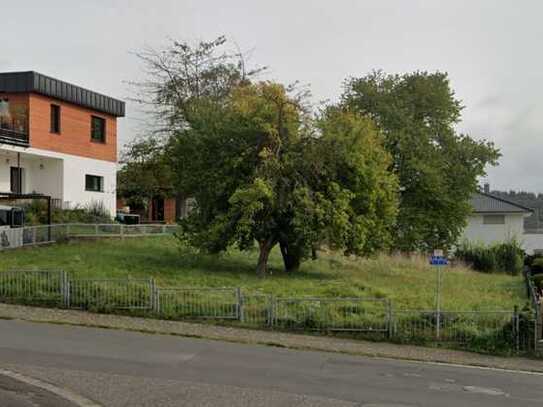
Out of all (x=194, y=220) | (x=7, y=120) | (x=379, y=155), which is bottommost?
(x=194, y=220)

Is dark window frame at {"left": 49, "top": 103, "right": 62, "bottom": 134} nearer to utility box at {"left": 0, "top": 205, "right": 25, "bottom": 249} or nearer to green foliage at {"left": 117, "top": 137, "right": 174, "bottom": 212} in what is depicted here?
green foliage at {"left": 117, "top": 137, "right": 174, "bottom": 212}

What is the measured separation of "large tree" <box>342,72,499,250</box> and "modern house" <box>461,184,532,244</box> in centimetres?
1816

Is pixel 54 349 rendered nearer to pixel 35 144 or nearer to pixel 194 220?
pixel 194 220

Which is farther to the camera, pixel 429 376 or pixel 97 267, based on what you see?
pixel 97 267

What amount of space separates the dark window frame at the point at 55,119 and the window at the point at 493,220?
41419mm

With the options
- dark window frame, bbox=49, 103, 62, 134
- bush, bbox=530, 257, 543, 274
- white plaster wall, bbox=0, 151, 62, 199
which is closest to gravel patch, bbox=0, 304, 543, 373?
bush, bbox=530, 257, 543, 274

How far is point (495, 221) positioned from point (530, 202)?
54626mm

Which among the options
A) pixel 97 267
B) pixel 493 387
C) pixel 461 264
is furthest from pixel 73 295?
pixel 461 264

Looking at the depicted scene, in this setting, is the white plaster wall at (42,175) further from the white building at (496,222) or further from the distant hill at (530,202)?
the distant hill at (530,202)

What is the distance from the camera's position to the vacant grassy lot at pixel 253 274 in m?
21.0

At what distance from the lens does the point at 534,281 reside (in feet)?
81.1

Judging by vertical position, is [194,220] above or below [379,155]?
below

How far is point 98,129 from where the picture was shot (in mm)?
44094

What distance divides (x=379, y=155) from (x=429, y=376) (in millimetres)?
13798
